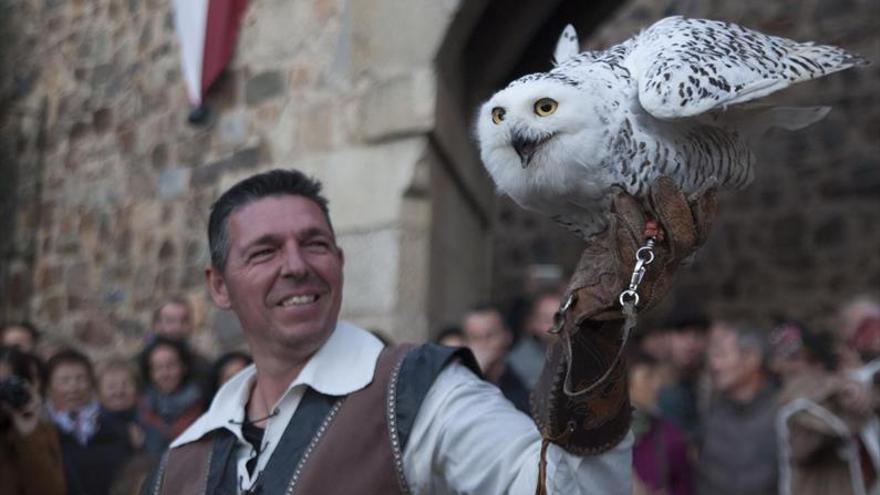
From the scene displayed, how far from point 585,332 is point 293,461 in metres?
0.62

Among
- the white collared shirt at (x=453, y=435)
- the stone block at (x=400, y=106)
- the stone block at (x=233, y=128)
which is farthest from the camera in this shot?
the stone block at (x=233, y=128)

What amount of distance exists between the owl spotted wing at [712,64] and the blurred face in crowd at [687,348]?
378 cm

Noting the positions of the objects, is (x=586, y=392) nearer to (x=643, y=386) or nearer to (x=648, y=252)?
(x=648, y=252)

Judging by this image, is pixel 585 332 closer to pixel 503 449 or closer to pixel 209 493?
pixel 503 449

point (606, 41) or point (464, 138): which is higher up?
point (606, 41)

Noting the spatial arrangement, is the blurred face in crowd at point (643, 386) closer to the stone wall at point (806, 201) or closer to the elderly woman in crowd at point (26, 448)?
the elderly woman in crowd at point (26, 448)

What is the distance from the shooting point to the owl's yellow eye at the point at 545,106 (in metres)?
1.60

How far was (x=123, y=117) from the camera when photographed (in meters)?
5.92

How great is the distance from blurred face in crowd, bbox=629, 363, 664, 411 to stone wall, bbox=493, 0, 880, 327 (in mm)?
3196

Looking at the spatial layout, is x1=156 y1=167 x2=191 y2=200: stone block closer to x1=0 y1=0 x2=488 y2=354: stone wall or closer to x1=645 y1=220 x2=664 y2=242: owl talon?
x1=0 y1=0 x2=488 y2=354: stone wall

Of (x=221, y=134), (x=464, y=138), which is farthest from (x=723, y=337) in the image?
(x=221, y=134)

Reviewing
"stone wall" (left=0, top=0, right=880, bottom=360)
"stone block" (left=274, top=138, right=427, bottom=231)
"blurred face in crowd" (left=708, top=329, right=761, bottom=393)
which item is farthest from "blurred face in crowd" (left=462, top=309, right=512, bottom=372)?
"blurred face in crowd" (left=708, top=329, right=761, bottom=393)

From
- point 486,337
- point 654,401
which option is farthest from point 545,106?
point 654,401

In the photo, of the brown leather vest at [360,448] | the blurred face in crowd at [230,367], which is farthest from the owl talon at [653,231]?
the blurred face in crowd at [230,367]
